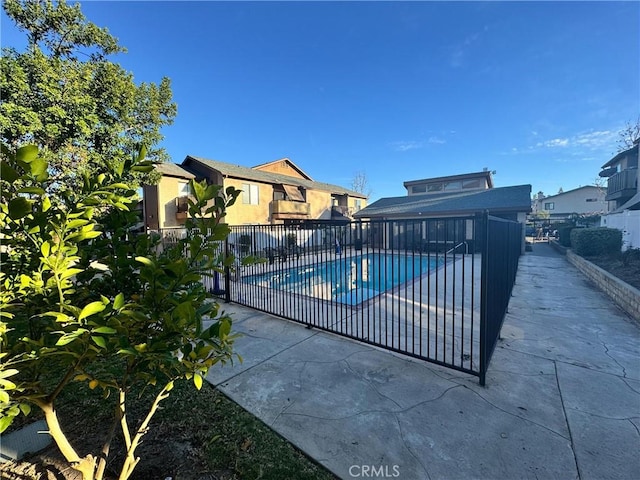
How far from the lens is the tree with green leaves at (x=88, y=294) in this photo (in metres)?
1.16

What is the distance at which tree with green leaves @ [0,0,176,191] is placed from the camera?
9053 mm

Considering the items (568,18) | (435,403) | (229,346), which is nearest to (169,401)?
(229,346)

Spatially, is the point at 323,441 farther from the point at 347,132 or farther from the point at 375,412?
the point at 347,132

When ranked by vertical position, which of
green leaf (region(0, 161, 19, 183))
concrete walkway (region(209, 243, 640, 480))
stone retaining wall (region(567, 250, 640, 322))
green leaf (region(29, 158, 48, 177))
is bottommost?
concrete walkway (region(209, 243, 640, 480))

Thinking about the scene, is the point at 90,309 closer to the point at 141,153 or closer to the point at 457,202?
the point at 141,153

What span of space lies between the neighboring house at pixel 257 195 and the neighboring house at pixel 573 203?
34.0 metres

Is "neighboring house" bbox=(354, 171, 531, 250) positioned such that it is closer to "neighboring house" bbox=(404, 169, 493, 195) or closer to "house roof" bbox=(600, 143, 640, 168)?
"neighboring house" bbox=(404, 169, 493, 195)

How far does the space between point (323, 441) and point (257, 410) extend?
80 centimetres

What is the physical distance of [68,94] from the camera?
9.96 m

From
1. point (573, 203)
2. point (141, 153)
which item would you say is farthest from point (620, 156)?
point (141, 153)

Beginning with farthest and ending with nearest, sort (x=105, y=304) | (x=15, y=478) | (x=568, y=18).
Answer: (x=568, y=18) → (x=15, y=478) → (x=105, y=304)

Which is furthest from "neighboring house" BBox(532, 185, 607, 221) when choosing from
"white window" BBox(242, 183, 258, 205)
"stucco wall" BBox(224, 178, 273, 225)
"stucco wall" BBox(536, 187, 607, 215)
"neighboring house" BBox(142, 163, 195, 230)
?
"neighboring house" BBox(142, 163, 195, 230)

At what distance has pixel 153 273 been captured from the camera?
4.20ft

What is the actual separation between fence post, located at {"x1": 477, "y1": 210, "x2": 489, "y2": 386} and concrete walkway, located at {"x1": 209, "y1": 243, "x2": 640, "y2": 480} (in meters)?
0.33
